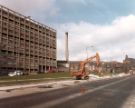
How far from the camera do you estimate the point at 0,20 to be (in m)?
90.3

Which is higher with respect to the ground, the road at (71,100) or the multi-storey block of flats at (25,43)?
the multi-storey block of flats at (25,43)

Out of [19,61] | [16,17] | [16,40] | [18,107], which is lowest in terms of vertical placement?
[18,107]

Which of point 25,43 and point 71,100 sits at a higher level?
A: point 25,43

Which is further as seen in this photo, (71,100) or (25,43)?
(25,43)

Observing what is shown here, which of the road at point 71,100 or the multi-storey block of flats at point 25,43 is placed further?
the multi-storey block of flats at point 25,43

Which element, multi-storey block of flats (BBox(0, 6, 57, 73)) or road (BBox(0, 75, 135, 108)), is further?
multi-storey block of flats (BBox(0, 6, 57, 73))

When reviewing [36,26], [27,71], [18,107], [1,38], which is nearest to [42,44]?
[36,26]

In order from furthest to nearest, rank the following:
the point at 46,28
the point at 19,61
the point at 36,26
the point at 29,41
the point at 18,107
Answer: the point at 46,28 < the point at 36,26 < the point at 29,41 < the point at 19,61 < the point at 18,107

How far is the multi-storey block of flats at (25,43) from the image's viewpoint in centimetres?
9212

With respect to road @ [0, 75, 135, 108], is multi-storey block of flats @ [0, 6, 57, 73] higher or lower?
higher

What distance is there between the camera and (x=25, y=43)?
346 feet

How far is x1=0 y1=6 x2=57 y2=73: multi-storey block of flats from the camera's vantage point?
92.1 meters

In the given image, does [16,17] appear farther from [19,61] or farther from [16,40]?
[19,61]

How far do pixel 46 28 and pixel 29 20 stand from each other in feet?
47.5
